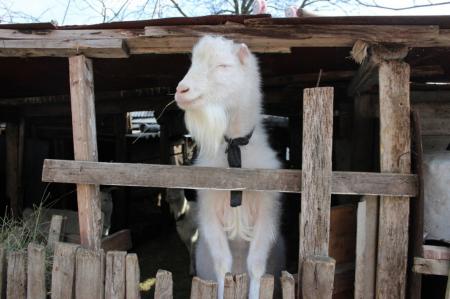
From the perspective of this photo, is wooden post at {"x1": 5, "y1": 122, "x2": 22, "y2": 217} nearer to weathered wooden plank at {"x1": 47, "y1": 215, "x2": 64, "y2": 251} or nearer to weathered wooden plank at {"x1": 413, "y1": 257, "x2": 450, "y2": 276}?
weathered wooden plank at {"x1": 47, "y1": 215, "x2": 64, "y2": 251}

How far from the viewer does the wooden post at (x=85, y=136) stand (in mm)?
3141

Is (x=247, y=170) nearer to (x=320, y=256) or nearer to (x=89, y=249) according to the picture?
(x=320, y=256)

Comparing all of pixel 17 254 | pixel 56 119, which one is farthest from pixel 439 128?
pixel 56 119

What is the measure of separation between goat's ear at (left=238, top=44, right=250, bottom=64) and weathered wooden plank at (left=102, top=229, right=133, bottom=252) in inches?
77.7

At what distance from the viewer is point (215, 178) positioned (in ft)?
9.68

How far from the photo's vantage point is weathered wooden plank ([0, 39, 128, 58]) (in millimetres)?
2922

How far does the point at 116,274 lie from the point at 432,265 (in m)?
2.17

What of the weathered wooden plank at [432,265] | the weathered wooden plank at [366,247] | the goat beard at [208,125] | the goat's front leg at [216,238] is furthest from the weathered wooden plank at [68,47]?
the weathered wooden plank at [432,265]

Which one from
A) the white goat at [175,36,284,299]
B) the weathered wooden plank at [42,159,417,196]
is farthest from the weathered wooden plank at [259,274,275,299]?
the weathered wooden plank at [42,159,417,196]

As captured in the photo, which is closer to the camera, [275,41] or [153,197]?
[275,41]

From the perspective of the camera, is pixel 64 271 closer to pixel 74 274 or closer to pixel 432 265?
pixel 74 274

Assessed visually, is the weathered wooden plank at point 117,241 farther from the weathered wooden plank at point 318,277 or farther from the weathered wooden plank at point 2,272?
the weathered wooden plank at point 318,277

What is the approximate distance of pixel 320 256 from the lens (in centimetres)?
287

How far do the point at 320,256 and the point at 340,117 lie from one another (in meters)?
2.78
